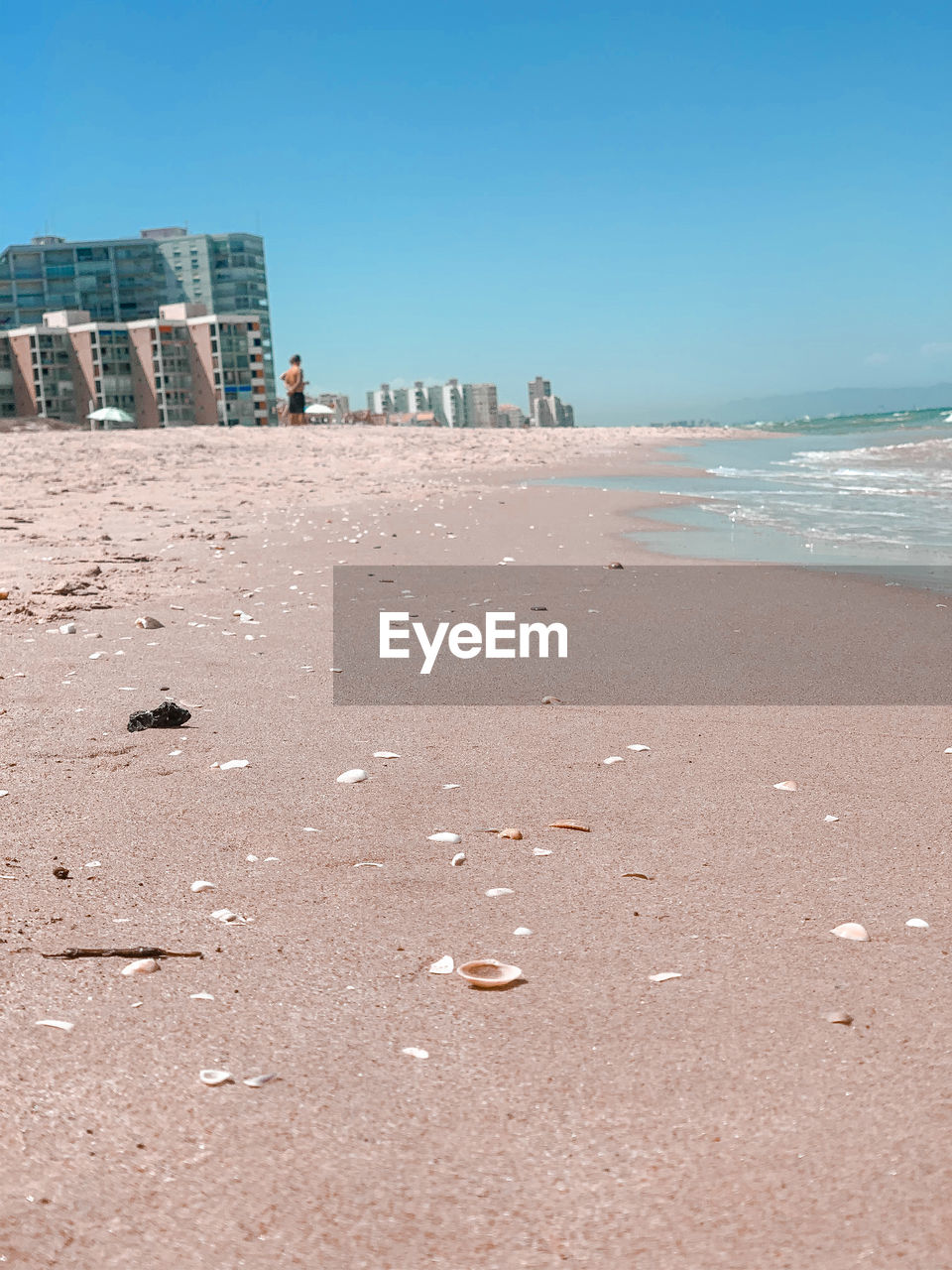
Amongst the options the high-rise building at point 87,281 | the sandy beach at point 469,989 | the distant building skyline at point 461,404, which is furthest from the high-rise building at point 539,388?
the sandy beach at point 469,989

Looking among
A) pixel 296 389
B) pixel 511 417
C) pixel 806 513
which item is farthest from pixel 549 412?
pixel 806 513

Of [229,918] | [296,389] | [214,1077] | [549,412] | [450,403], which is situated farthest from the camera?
[450,403]

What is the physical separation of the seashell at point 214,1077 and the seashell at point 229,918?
738 mm

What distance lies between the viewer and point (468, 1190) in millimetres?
1826

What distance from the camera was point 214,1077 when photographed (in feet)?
7.01

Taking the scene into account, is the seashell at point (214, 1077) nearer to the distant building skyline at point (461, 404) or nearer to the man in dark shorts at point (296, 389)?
the man in dark shorts at point (296, 389)

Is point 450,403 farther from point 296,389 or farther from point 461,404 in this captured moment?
point 296,389

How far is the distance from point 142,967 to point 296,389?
33261 mm

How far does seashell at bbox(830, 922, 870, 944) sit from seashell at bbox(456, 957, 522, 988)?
2.69ft

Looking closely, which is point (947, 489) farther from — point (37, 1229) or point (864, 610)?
point (37, 1229)

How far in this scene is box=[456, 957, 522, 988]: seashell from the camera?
99.4 inches

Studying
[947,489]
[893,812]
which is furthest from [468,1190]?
[947,489]

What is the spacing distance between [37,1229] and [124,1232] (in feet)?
0.44

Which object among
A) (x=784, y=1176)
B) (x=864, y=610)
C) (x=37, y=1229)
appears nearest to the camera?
(x=37, y=1229)
